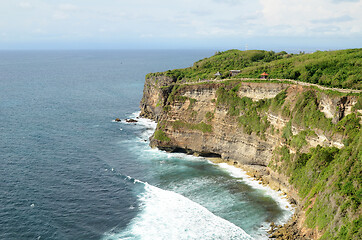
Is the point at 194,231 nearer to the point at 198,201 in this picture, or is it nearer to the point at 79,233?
the point at 198,201

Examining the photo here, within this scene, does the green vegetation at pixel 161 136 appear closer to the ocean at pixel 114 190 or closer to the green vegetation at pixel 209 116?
the ocean at pixel 114 190

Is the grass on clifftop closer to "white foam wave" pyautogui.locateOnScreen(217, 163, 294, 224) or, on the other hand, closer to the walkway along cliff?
the walkway along cliff

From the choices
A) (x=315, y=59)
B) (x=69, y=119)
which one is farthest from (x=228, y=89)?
(x=69, y=119)

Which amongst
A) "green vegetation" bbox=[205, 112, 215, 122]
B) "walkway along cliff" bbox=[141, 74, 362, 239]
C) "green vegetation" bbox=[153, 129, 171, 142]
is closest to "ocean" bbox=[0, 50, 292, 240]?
"green vegetation" bbox=[153, 129, 171, 142]

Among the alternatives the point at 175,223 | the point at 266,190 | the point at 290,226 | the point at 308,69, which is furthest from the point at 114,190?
the point at 308,69

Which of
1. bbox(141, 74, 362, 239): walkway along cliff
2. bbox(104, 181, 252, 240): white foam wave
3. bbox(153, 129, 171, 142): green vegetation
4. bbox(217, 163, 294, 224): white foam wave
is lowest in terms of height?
bbox(104, 181, 252, 240): white foam wave

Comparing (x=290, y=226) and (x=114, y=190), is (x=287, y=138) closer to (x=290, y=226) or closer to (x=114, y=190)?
(x=290, y=226)
